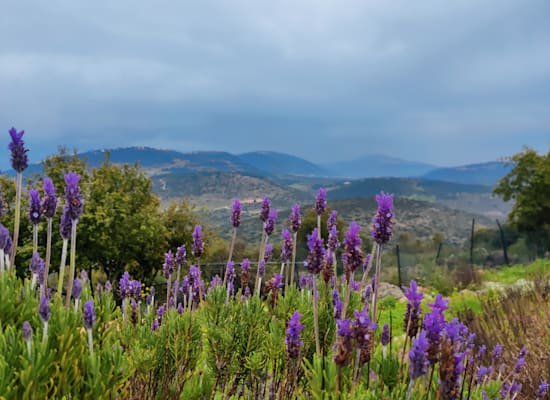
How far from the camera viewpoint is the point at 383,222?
1.77m

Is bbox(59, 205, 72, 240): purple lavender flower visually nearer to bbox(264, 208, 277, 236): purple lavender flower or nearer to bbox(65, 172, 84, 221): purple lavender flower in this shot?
bbox(65, 172, 84, 221): purple lavender flower

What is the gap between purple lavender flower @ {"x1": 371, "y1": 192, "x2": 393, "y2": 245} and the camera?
1.75 metres

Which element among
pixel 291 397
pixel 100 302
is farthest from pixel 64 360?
pixel 291 397

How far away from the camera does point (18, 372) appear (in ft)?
4.64

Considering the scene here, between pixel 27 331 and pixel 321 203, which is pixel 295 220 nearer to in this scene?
pixel 321 203

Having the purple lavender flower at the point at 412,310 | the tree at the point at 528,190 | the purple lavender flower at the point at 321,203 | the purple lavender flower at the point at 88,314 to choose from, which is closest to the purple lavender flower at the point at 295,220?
the purple lavender flower at the point at 321,203

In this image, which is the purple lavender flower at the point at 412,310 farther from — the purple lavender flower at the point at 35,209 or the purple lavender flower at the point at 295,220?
the purple lavender flower at the point at 35,209

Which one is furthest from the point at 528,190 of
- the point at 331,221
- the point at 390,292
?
the point at 331,221

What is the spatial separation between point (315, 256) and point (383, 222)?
32cm

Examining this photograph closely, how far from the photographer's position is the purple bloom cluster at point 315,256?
182 cm

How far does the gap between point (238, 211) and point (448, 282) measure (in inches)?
645

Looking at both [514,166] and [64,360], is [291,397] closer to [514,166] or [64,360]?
[64,360]

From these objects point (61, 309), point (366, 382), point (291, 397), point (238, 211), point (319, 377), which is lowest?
point (291, 397)

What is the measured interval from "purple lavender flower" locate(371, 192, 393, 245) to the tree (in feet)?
133
